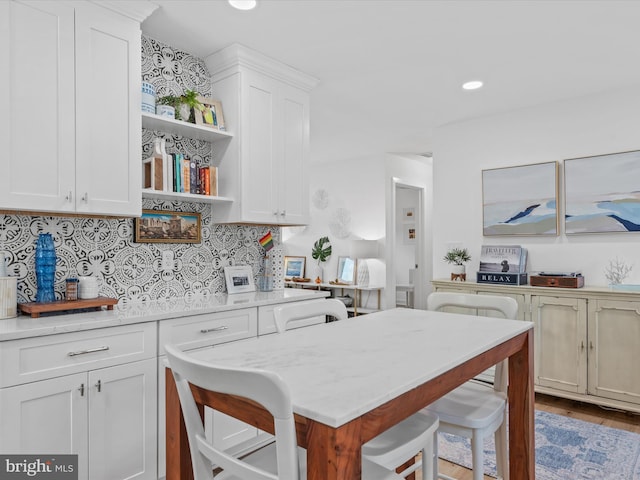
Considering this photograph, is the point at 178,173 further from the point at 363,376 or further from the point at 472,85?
the point at 472,85

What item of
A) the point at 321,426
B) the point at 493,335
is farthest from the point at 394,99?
the point at 321,426

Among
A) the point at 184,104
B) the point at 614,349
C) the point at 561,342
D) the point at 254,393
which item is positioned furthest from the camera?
the point at 561,342

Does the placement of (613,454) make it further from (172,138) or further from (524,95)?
(172,138)

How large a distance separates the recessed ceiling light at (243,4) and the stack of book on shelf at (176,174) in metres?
0.87

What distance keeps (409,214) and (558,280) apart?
3.76 meters

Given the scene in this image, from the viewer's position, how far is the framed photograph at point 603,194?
3.33 metres

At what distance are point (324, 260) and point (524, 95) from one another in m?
3.57

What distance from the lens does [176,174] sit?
8.60 feet

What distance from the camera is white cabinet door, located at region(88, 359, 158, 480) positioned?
189 cm

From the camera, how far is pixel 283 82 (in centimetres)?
312

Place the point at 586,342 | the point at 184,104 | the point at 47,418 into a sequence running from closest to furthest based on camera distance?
the point at 47,418
the point at 184,104
the point at 586,342

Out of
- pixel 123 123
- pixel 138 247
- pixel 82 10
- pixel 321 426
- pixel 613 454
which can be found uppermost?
pixel 82 10

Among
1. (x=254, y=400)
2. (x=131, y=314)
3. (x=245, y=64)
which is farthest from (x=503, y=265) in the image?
(x=254, y=400)

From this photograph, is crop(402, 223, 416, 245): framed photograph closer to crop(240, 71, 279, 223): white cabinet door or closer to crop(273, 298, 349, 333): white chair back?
crop(240, 71, 279, 223): white cabinet door
